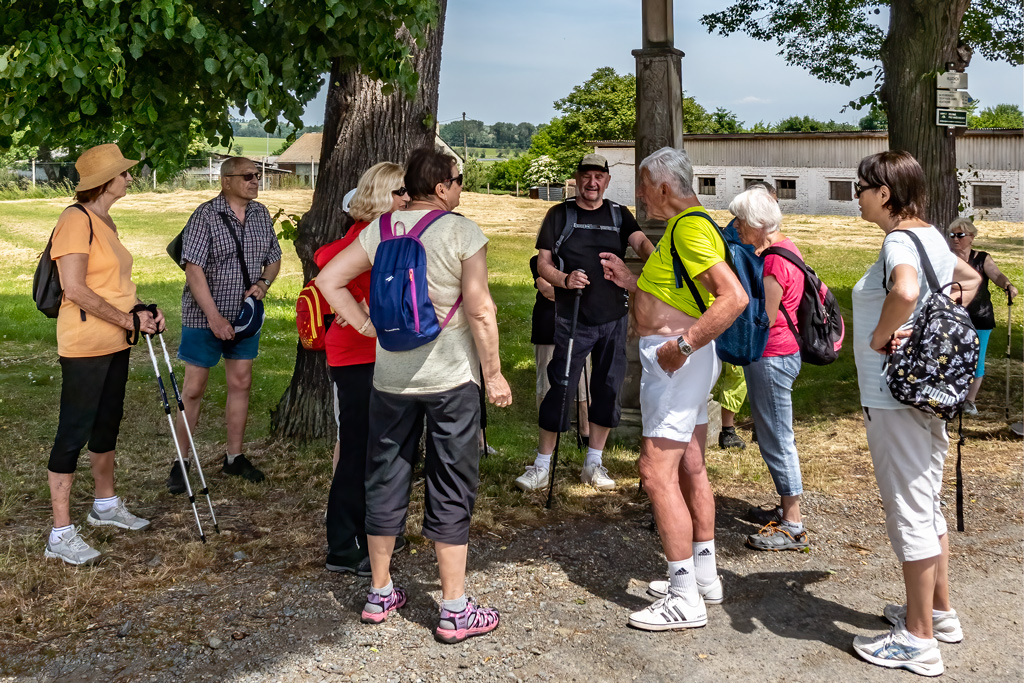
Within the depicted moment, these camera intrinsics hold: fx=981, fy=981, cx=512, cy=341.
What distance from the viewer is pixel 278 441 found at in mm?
7246

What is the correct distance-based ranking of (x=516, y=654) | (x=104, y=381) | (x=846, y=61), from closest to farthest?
(x=516, y=654) → (x=104, y=381) → (x=846, y=61)

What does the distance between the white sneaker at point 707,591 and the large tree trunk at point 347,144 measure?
3270 mm

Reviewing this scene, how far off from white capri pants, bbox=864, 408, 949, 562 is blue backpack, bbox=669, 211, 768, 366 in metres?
0.78

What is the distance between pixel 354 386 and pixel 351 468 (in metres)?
0.42

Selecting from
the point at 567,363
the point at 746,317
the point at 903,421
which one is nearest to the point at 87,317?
the point at 567,363

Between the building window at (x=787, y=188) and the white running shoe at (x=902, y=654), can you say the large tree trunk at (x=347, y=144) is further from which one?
the building window at (x=787, y=188)

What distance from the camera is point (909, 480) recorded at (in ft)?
12.4

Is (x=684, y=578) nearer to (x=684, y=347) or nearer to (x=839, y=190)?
(x=684, y=347)

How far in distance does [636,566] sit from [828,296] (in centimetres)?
185

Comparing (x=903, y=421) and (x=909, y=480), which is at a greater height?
(x=903, y=421)

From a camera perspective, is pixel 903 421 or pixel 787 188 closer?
pixel 903 421

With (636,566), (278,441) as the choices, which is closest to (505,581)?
(636,566)

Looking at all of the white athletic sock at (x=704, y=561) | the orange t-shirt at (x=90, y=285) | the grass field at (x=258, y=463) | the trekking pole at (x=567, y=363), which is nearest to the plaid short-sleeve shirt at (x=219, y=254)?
the orange t-shirt at (x=90, y=285)

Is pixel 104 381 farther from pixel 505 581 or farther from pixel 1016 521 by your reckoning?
pixel 1016 521
